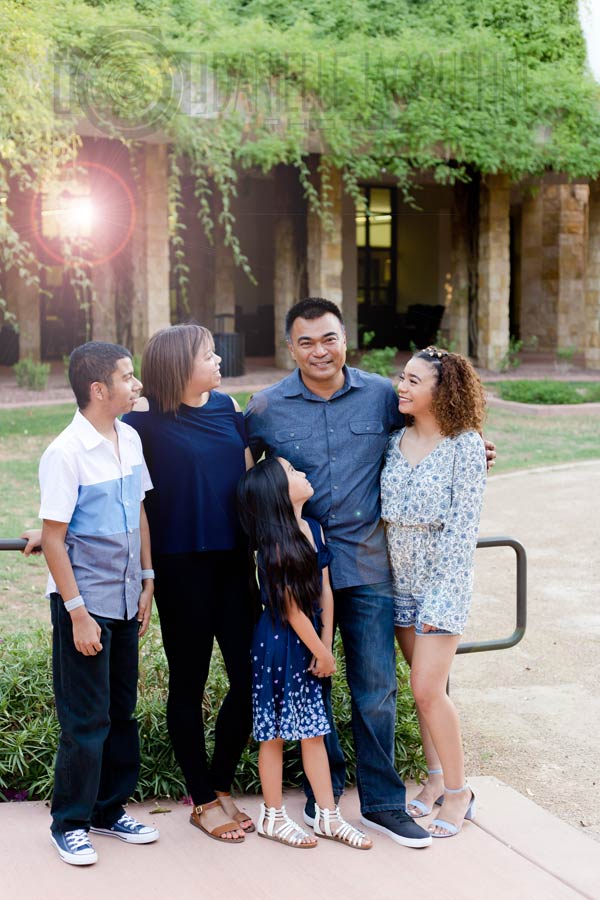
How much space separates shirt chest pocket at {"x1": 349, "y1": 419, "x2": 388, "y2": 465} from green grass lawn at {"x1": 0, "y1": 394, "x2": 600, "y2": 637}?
3.06 meters

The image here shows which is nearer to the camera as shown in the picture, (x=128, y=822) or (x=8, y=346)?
(x=128, y=822)

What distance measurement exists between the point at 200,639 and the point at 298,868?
2.34 ft

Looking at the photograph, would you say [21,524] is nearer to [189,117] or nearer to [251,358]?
[189,117]

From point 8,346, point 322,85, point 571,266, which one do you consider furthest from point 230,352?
point 571,266

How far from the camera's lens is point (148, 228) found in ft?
50.1

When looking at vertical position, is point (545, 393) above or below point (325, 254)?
below

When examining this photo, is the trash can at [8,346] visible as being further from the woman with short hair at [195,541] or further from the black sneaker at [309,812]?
the black sneaker at [309,812]

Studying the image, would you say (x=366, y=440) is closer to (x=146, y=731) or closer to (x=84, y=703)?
(x=84, y=703)

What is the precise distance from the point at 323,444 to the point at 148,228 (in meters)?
12.6

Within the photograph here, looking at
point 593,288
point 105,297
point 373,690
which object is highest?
point 593,288

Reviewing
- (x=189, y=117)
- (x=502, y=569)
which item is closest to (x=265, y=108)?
(x=189, y=117)

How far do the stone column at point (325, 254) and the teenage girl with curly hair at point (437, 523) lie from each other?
44.3ft

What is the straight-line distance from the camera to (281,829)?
10.4 ft

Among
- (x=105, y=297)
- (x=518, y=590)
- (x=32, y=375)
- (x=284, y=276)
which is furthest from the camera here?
(x=284, y=276)
